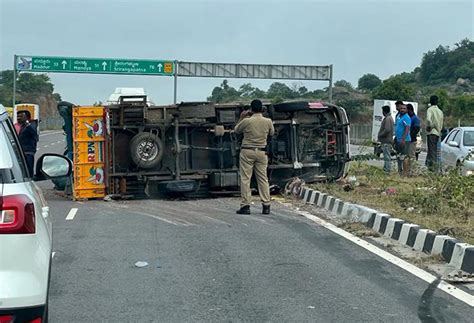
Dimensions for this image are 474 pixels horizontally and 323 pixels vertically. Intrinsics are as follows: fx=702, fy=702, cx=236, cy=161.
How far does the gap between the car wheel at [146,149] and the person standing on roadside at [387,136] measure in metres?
5.73

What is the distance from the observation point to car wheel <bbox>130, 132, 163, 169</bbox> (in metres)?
13.3

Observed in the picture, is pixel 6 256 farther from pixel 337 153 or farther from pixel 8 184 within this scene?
pixel 337 153

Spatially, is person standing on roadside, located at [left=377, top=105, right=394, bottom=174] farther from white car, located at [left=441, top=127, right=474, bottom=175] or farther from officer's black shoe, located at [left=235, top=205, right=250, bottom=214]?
officer's black shoe, located at [left=235, top=205, right=250, bottom=214]

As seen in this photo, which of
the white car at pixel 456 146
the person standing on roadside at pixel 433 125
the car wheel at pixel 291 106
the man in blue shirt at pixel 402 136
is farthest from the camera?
the white car at pixel 456 146

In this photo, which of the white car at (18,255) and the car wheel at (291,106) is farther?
the car wheel at (291,106)

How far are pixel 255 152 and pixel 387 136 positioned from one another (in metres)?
5.83

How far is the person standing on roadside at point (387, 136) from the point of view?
53.5ft

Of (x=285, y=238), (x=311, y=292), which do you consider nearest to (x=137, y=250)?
(x=285, y=238)

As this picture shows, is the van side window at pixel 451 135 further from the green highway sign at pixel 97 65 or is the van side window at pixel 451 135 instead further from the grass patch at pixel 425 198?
the green highway sign at pixel 97 65

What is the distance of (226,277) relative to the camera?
281 inches

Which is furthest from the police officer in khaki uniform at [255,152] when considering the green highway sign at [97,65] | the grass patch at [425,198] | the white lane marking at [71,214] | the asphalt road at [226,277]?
the green highway sign at [97,65]

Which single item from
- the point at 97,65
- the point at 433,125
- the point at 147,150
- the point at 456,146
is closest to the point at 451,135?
the point at 456,146

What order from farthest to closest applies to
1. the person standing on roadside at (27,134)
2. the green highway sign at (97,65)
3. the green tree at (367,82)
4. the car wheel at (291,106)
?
the green tree at (367,82), the green highway sign at (97,65), the car wheel at (291,106), the person standing on roadside at (27,134)

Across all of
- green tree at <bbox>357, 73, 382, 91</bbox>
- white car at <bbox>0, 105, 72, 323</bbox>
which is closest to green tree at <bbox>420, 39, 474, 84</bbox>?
green tree at <bbox>357, 73, 382, 91</bbox>
